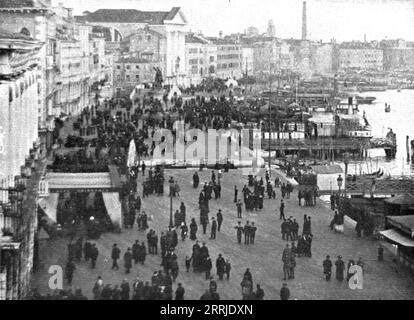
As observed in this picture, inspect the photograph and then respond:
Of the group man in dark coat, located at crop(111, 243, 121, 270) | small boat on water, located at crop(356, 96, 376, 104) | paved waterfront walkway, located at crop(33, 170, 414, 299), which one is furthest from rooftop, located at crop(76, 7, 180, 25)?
small boat on water, located at crop(356, 96, 376, 104)

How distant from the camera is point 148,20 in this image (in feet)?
46.8

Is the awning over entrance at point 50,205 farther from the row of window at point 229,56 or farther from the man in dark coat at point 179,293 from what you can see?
the row of window at point 229,56

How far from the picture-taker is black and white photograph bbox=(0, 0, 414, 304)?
713cm

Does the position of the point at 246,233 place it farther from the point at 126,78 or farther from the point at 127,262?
the point at 126,78

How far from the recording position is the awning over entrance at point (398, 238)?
304 inches

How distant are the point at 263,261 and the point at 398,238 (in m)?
1.19

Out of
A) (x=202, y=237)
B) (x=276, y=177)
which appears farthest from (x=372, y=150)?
(x=202, y=237)

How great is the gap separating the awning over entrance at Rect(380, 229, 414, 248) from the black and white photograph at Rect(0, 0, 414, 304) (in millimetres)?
21

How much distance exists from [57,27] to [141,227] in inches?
309

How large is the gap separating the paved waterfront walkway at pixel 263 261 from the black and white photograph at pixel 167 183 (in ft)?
0.07

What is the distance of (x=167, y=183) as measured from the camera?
11.5 meters

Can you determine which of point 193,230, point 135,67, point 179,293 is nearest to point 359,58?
point 135,67

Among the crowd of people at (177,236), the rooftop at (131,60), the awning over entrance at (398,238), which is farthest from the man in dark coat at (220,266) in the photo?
the rooftop at (131,60)

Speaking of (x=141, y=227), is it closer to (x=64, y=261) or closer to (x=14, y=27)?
(x=64, y=261)
